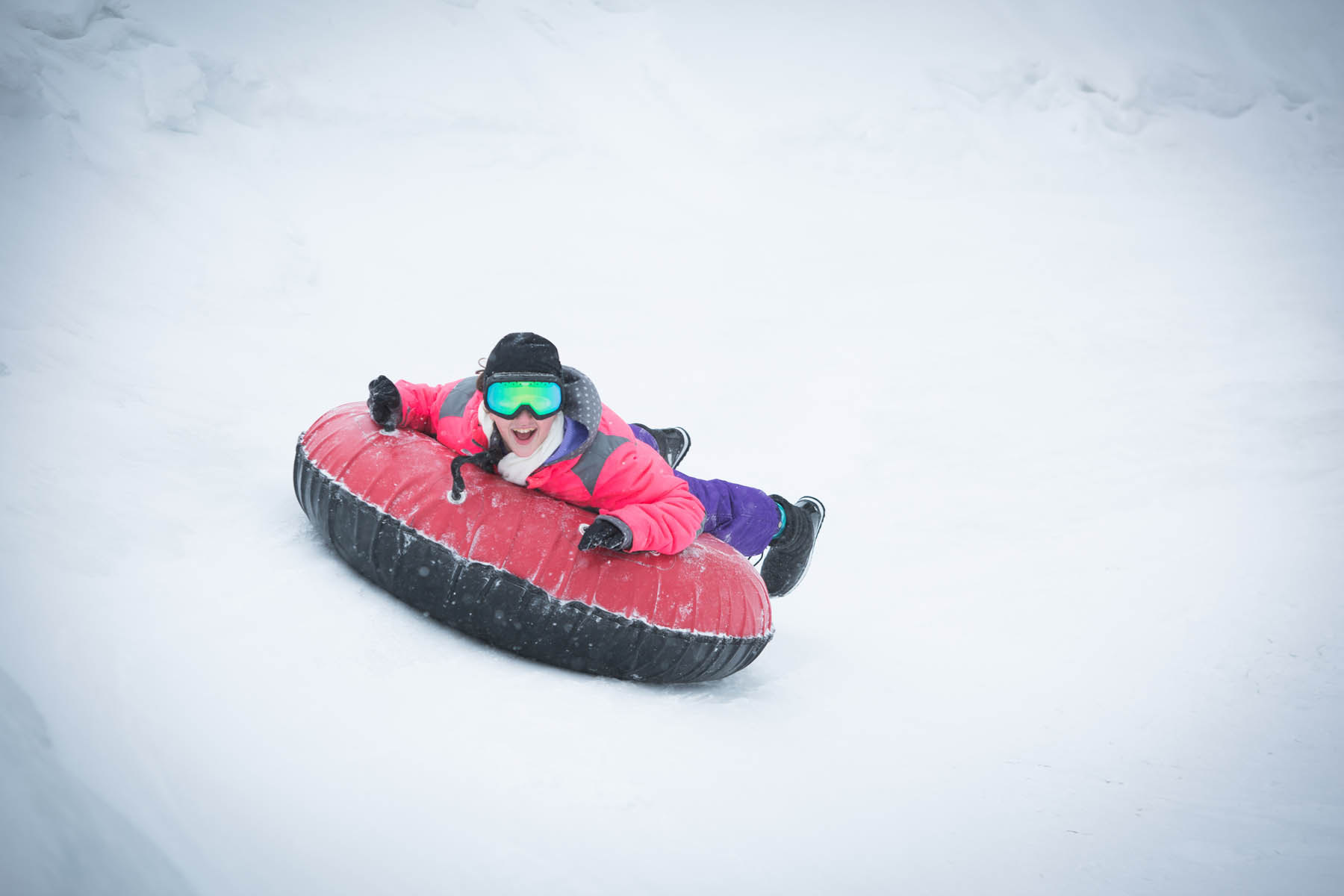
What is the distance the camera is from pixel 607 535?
84.9 inches

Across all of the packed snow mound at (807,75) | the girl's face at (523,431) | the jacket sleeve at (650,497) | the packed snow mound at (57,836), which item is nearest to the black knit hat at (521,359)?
the girl's face at (523,431)

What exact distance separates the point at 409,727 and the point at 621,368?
3861 mm

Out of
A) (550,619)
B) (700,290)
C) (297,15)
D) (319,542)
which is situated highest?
(297,15)

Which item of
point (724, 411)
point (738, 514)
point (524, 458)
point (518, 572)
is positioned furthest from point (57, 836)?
point (724, 411)

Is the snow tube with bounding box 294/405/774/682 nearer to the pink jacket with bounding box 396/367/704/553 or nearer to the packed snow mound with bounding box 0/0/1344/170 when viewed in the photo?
the pink jacket with bounding box 396/367/704/553

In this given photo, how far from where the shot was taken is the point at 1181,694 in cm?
263

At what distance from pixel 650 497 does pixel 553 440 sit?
0.34 metres

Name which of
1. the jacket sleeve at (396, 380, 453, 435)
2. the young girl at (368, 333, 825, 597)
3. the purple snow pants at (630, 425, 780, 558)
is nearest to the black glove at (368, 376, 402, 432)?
the young girl at (368, 333, 825, 597)

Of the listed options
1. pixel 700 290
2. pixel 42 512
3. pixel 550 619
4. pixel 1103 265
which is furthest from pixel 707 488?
pixel 1103 265

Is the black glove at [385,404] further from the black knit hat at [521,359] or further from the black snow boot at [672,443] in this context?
the black snow boot at [672,443]

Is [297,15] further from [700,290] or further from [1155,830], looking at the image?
[1155,830]

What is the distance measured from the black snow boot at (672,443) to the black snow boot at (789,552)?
0.48 meters

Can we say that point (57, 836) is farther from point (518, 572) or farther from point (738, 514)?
point (738, 514)

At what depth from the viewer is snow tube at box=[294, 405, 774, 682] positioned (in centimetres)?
218
